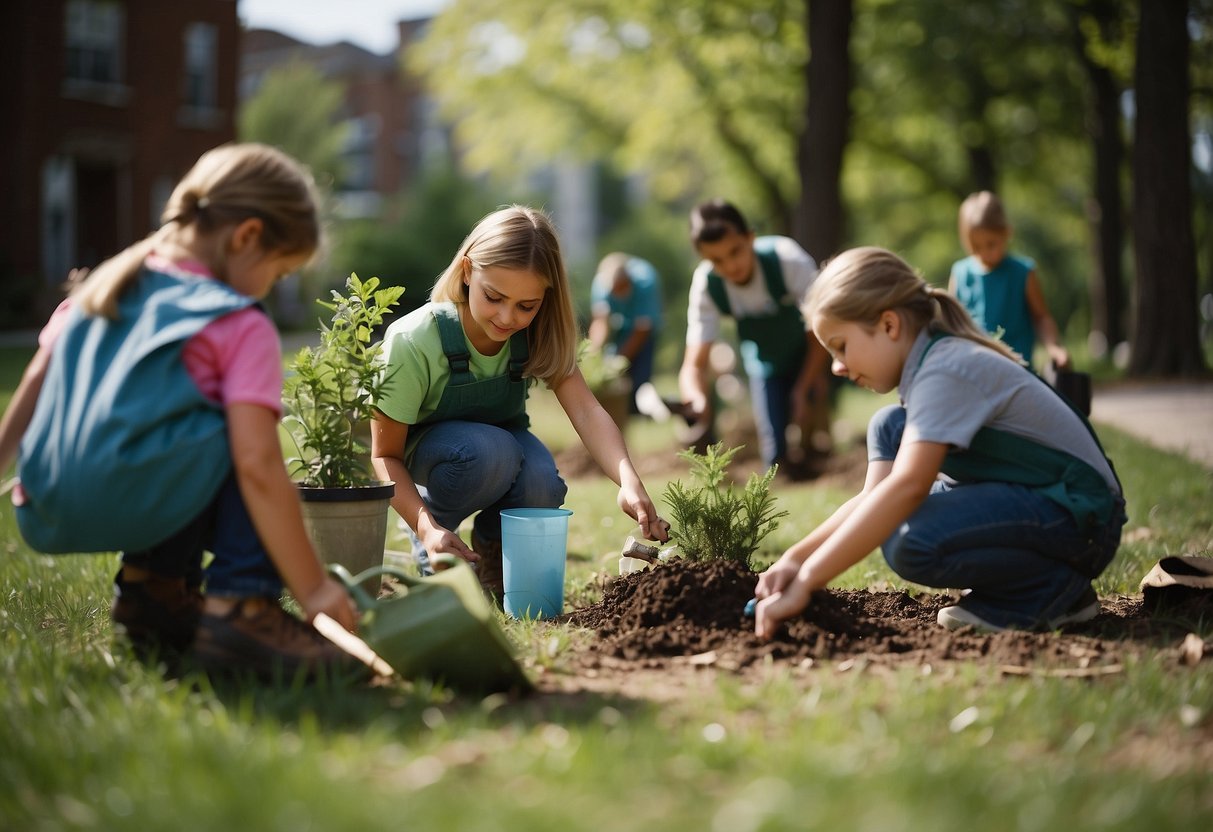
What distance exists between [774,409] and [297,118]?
28786mm

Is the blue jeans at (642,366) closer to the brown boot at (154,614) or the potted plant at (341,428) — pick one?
the potted plant at (341,428)

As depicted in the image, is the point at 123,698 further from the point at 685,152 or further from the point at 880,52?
the point at 685,152

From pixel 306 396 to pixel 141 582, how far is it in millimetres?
962

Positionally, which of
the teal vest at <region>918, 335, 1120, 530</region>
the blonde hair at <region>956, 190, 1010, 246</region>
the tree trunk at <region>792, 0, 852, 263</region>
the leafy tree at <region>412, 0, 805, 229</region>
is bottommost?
the teal vest at <region>918, 335, 1120, 530</region>

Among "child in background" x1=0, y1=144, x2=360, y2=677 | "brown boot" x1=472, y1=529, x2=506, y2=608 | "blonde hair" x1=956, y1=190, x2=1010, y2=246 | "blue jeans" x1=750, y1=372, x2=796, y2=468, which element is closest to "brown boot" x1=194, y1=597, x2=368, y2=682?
"child in background" x1=0, y1=144, x2=360, y2=677

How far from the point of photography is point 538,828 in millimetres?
1941

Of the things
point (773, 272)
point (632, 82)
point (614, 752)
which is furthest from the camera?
point (632, 82)

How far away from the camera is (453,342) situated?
13.1 ft

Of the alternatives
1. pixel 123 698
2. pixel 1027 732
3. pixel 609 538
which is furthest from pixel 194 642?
pixel 609 538

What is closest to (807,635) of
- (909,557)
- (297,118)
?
(909,557)

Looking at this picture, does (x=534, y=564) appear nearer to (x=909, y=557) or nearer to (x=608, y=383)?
(x=909, y=557)

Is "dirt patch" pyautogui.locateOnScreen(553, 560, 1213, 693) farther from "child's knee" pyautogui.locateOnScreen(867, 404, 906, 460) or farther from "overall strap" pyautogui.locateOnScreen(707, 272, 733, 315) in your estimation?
"overall strap" pyautogui.locateOnScreen(707, 272, 733, 315)

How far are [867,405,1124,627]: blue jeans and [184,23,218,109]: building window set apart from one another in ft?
81.4

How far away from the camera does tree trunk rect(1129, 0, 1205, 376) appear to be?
11484 millimetres
